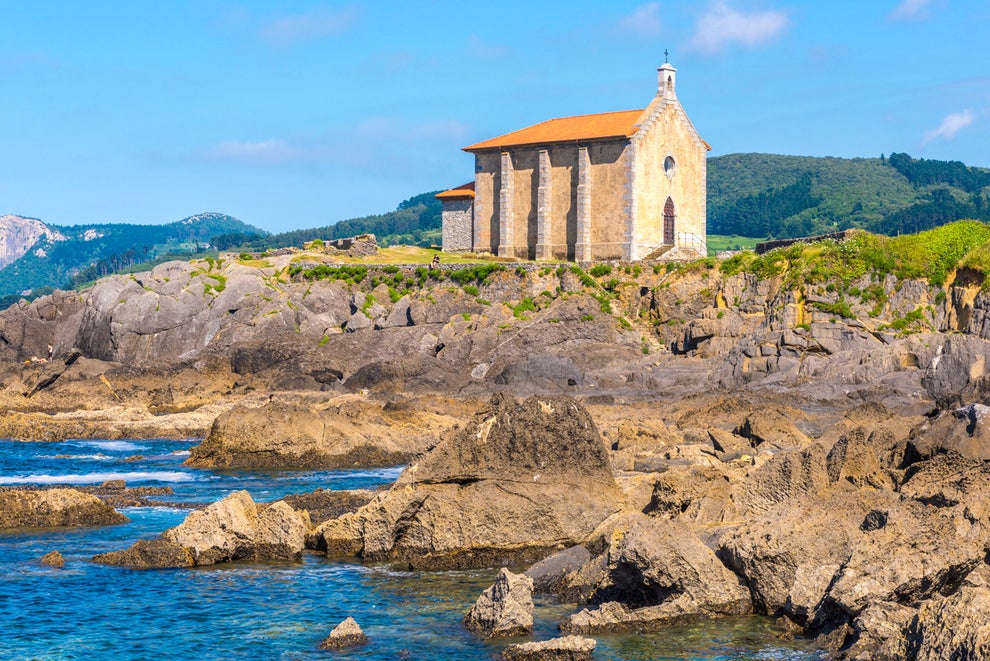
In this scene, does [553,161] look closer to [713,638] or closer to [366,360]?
[366,360]

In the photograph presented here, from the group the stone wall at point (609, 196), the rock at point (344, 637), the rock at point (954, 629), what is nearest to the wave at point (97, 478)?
the rock at point (344, 637)

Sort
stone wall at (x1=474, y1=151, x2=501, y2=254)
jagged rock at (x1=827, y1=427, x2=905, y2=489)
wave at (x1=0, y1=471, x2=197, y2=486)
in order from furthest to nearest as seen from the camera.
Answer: stone wall at (x1=474, y1=151, x2=501, y2=254), wave at (x1=0, y1=471, x2=197, y2=486), jagged rock at (x1=827, y1=427, x2=905, y2=489)

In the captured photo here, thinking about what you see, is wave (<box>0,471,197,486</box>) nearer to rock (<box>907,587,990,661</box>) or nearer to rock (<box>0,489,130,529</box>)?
rock (<box>0,489,130,529</box>)

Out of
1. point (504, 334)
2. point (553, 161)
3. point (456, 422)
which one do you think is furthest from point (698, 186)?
point (456, 422)

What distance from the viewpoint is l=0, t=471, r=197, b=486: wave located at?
1210 inches

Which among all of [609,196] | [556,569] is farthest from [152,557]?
[609,196]

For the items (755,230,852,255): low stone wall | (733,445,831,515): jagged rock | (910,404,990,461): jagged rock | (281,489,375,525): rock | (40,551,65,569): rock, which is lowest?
(40,551,65,569): rock

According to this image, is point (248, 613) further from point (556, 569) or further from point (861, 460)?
point (861, 460)

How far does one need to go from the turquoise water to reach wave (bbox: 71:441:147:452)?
51.6 ft

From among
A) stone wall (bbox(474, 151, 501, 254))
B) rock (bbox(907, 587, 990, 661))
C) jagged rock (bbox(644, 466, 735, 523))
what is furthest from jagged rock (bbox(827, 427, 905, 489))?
stone wall (bbox(474, 151, 501, 254))

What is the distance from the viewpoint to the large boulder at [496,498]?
66.6ft

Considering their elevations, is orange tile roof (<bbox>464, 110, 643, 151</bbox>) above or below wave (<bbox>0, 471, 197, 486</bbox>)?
above

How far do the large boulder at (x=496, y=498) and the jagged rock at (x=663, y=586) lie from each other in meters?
3.50

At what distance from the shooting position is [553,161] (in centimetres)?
6938
